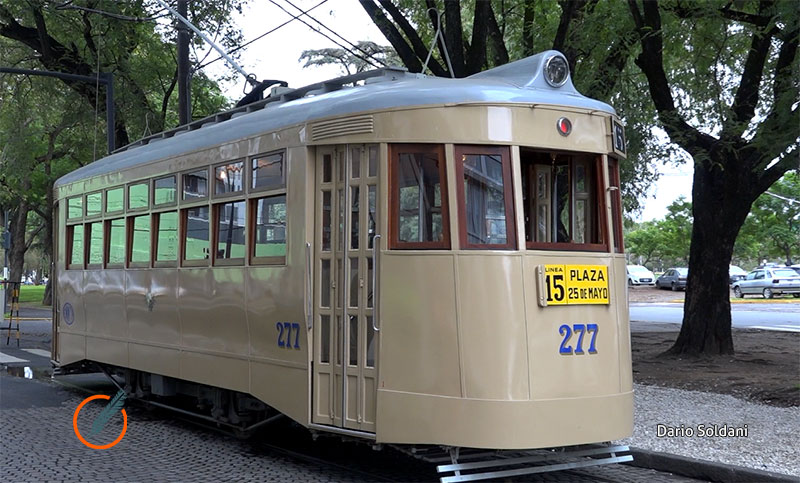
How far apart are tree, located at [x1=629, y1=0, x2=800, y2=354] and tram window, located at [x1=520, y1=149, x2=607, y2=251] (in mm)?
6225

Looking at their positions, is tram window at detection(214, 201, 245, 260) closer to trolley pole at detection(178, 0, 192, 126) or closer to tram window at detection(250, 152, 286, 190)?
A: tram window at detection(250, 152, 286, 190)

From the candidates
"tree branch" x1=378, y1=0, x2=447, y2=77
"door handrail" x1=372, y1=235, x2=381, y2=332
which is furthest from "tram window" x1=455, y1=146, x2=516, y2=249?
"tree branch" x1=378, y1=0, x2=447, y2=77

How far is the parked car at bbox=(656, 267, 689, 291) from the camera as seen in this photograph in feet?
156

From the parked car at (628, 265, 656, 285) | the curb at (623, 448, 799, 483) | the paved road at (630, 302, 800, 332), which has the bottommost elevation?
the curb at (623, 448, 799, 483)

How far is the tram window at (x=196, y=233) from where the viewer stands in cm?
893

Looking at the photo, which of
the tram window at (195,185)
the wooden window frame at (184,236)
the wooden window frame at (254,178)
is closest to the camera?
the wooden window frame at (254,178)

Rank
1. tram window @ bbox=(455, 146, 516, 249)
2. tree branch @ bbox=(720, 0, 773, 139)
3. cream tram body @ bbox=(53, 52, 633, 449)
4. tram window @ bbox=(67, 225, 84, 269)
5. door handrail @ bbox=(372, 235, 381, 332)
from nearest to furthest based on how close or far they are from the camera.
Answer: cream tram body @ bbox=(53, 52, 633, 449), tram window @ bbox=(455, 146, 516, 249), door handrail @ bbox=(372, 235, 381, 332), tram window @ bbox=(67, 225, 84, 269), tree branch @ bbox=(720, 0, 773, 139)

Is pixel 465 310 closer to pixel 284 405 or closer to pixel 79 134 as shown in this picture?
pixel 284 405

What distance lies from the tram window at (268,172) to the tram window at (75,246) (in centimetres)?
472

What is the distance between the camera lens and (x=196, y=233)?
9.14m

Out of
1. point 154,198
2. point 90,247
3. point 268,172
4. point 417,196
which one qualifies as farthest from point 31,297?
point 417,196

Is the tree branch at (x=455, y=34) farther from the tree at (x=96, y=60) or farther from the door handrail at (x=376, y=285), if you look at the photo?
the door handrail at (x=376, y=285)

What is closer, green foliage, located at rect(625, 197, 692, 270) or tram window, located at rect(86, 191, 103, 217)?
tram window, located at rect(86, 191, 103, 217)

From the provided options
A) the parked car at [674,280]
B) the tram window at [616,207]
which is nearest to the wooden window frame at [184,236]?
the tram window at [616,207]
